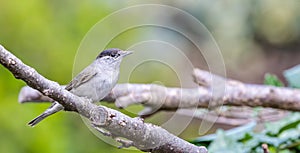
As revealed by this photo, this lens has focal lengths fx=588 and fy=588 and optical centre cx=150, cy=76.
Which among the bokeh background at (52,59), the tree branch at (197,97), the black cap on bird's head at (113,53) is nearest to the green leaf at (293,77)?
the tree branch at (197,97)

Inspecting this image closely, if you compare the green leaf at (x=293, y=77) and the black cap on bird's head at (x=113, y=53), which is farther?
the green leaf at (x=293, y=77)

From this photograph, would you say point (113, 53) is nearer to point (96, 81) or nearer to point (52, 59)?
point (96, 81)

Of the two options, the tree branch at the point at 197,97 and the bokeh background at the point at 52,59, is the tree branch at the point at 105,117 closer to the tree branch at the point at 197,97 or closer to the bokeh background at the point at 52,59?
the tree branch at the point at 197,97

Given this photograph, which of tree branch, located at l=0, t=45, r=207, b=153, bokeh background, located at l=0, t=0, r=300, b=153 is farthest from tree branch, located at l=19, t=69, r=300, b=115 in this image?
tree branch, located at l=0, t=45, r=207, b=153

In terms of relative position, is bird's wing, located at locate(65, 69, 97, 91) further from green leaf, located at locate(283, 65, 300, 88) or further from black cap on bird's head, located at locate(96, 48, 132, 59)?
green leaf, located at locate(283, 65, 300, 88)

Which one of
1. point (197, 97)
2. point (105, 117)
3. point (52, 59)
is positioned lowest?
point (105, 117)

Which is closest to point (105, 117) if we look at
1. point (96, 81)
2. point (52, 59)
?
point (96, 81)
